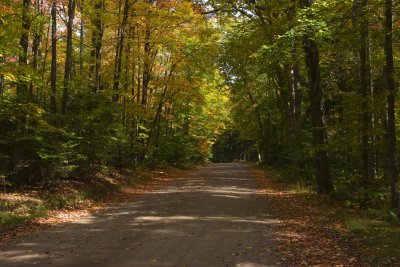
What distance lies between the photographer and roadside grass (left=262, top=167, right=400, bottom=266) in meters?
7.29

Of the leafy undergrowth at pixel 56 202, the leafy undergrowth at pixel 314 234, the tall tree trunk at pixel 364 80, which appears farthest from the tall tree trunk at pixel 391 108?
the leafy undergrowth at pixel 56 202

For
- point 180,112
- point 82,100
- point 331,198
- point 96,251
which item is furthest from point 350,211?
point 180,112

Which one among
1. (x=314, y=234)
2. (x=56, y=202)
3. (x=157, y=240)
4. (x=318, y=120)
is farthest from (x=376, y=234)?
(x=56, y=202)

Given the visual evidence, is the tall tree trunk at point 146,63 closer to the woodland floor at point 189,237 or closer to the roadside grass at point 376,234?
the woodland floor at point 189,237

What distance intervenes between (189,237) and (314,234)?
2.93 metres

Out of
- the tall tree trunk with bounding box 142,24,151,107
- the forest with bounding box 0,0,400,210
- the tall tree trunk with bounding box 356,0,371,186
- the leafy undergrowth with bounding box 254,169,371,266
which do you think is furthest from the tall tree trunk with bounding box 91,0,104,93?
the tall tree trunk with bounding box 356,0,371,186

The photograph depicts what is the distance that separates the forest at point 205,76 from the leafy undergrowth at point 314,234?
120 cm

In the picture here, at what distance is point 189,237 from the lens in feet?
30.0

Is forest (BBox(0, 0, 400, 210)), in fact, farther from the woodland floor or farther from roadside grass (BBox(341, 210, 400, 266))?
the woodland floor

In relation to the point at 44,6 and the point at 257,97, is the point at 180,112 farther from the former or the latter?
the point at 44,6

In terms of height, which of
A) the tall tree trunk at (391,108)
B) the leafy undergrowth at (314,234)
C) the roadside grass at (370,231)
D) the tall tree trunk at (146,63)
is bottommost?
the leafy undergrowth at (314,234)

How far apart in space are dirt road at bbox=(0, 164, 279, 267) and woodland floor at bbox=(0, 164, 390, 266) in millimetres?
17

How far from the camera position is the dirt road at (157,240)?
24.0ft

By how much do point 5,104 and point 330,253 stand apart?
10179mm
